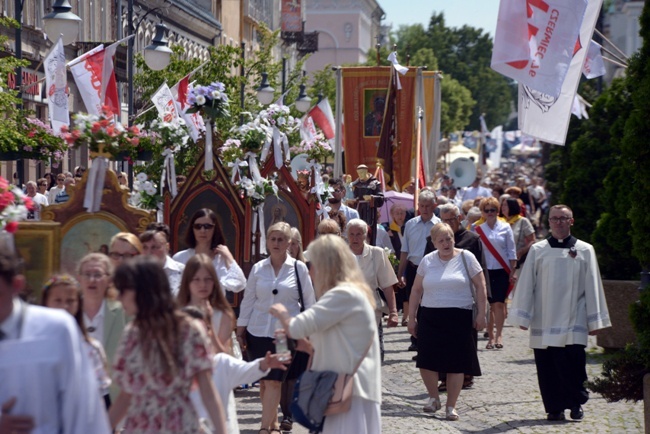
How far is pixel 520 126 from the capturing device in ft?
42.3

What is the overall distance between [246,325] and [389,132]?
11.2 metres

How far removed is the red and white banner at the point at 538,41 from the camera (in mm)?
12062

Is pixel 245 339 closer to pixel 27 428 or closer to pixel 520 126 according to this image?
pixel 520 126

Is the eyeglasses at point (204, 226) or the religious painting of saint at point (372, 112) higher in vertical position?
the religious painting of saint at point (372, 112)

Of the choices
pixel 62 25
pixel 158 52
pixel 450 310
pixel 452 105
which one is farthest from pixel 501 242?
pixel 452 105

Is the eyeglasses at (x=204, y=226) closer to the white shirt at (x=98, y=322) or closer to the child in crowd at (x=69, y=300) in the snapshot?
the white shirt at (x=98, y=322)

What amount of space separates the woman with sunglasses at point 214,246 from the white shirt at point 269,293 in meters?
0.27

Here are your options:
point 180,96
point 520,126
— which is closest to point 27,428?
point 520,126

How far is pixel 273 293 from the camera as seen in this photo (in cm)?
1023

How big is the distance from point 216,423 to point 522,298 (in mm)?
Result: 6189

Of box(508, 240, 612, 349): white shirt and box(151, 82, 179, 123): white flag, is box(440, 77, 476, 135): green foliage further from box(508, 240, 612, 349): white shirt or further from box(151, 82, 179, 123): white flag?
box(508, 240, 612, 349): white shirt

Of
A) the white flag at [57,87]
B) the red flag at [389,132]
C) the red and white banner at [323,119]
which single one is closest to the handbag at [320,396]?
the white flag at [57,87]

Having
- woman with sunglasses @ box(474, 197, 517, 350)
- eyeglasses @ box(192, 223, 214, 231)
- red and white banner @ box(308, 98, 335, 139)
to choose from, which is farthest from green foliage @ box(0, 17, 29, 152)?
red and white banner @ box(308, 98, 335, 139)

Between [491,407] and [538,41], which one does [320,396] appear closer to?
[491,407]
